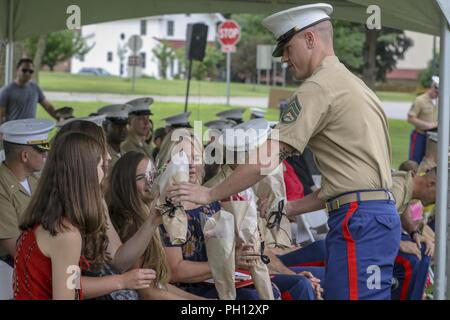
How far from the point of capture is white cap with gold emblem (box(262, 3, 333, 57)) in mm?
3799

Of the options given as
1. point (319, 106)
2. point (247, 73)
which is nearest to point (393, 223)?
point (319, 106)

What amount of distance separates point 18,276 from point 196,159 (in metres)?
1.47

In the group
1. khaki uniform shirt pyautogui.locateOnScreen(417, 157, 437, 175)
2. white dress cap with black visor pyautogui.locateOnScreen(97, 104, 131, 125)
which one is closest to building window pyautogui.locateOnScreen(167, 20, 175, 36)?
white dress cap with black visor pyautogui.locateOnScreen(97, 104, 131, 125)

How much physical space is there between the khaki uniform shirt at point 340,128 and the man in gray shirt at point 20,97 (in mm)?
6777

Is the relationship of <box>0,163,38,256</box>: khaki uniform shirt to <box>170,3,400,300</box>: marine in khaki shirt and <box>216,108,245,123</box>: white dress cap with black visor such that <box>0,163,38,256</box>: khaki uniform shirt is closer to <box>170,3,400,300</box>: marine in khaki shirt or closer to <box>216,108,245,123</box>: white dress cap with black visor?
<box>170,3,400,300</box>: marine in khaki shirt

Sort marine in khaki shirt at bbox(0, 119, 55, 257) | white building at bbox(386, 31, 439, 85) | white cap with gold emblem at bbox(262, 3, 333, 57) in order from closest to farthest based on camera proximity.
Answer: white cap with gold emblem at bbox(262, 3, 333, 57)
marine in khaki shirt at bbox(0, 119, 55, 257)
white building at bbox(386, 31, 439, 85)

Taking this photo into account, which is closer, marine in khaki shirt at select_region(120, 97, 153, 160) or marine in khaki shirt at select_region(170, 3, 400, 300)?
marine in khaki shirt at select_region(170, 3, 400, 300)

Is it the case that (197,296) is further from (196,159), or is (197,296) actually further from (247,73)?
(247,73)

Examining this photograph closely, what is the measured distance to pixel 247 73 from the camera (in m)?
58.3

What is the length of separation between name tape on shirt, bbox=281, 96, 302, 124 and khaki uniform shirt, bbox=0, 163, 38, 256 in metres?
1.56

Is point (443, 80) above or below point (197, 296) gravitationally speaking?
above

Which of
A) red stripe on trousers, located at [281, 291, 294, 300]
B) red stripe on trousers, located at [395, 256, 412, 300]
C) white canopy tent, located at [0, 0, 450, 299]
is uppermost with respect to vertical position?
white canopy tent, located at [0, 0, 450, 299]
